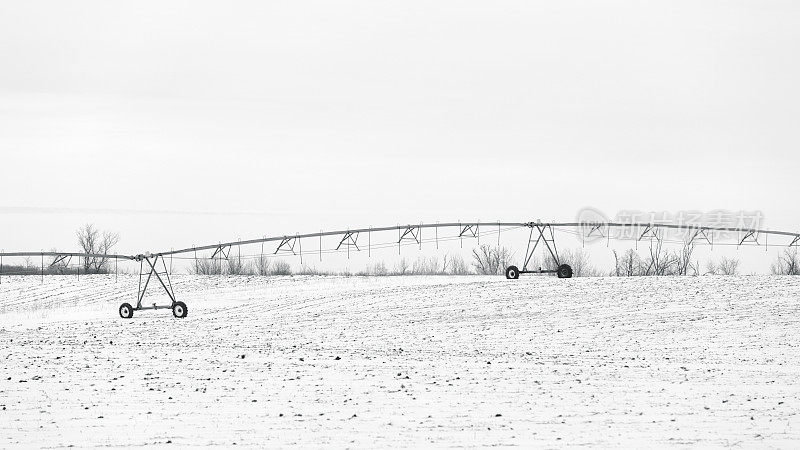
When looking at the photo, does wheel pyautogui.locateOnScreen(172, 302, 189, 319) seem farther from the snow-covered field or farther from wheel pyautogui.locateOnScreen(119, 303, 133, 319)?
wheel pyautogui.locateOnScreen(119, 303, 133, 319)

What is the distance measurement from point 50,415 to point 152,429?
2.29m

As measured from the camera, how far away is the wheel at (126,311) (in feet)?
138

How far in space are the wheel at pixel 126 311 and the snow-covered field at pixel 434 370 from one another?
3.33 ft

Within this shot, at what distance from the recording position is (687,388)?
62.0ft

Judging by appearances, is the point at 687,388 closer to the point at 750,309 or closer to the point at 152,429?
the point at 152,429

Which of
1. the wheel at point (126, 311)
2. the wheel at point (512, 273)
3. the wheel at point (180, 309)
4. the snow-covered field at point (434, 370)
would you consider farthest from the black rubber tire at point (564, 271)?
the wheel at point (126, 311)

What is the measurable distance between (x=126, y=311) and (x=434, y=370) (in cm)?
2353

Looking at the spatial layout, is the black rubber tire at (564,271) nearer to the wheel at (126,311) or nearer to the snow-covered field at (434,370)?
the snow-covered field at (434,370)

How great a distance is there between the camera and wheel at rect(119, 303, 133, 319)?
42.1 m

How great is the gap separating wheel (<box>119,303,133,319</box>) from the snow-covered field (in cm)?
102

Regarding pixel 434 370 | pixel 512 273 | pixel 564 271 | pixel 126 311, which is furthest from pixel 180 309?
pixel 434 370

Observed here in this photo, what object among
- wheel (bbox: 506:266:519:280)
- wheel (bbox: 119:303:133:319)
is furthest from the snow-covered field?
wheel (bbox: 506:266:519:280)

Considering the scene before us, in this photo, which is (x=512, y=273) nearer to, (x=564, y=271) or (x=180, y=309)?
(x=564, y=271)

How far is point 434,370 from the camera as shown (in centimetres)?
2184
